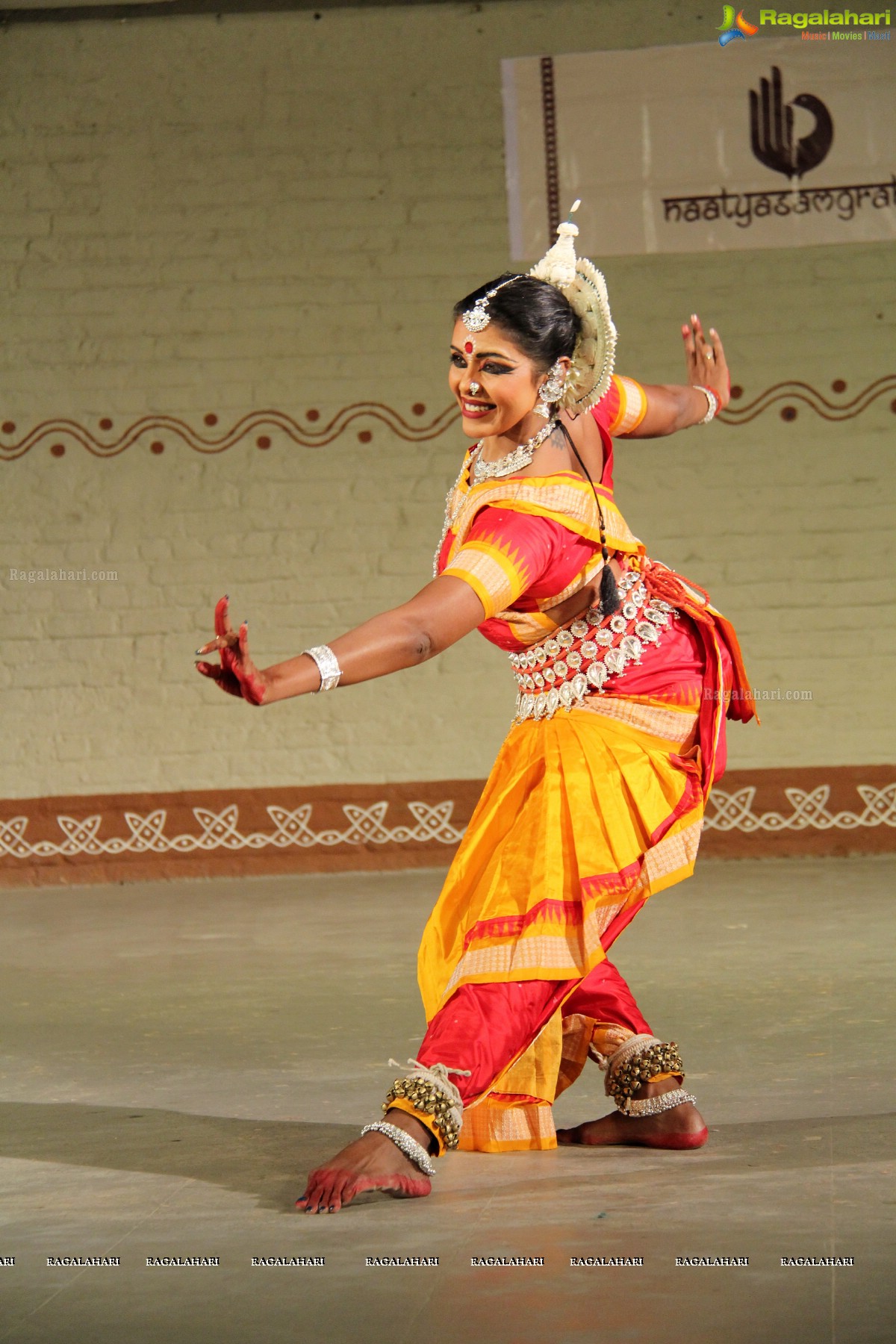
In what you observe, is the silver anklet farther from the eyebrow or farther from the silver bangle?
the eyebrow

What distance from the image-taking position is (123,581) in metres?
5.77

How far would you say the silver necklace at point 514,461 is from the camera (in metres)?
2.38

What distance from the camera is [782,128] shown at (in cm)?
554

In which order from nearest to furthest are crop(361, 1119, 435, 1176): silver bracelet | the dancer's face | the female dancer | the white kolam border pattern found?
crop(361, 1119, 435, 1176): silver bracelet
the female dancer
the dancer's face
the white kolam border pattern

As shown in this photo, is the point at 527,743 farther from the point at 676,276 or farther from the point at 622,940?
the point at 676,276

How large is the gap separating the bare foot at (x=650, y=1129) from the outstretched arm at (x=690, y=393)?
3.58 ft

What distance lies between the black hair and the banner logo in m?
3.45

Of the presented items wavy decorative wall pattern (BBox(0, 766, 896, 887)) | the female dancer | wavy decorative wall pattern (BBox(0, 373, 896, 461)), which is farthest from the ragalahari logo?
the female dancer

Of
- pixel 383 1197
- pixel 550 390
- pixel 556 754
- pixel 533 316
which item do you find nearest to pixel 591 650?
pixel 556 754

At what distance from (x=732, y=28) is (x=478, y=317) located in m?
3.72

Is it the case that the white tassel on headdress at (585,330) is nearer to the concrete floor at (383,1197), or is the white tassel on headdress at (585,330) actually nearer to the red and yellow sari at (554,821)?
the red and yellow sari at (554,821)

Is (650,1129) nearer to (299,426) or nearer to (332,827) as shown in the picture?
(332,827)

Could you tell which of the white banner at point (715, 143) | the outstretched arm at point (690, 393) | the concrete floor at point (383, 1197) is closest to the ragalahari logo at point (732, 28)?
the white banner at point (715, 143)

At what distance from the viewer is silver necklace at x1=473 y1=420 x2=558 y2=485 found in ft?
7.82
